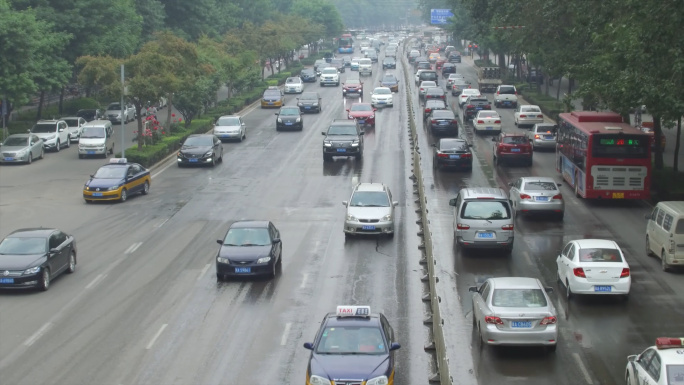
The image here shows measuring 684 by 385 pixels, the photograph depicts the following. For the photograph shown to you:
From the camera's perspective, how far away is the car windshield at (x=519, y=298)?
58.6 ft

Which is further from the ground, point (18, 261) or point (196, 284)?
point (18, 261)

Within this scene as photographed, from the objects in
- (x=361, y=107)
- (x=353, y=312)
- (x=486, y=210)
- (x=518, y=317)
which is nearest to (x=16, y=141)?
(x=361, y=107)

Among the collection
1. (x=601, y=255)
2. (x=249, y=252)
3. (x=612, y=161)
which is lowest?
(x=249, y=252)

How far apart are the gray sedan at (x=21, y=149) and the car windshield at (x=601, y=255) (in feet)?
108

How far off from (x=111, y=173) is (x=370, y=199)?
40.5 ft

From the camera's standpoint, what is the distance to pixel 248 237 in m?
24.8

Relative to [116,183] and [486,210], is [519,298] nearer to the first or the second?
[486,210]

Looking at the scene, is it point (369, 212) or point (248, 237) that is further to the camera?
point (369, 212)

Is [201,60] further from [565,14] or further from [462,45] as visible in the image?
[462,45]

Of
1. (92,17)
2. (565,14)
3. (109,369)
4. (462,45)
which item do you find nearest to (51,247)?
(109,369)

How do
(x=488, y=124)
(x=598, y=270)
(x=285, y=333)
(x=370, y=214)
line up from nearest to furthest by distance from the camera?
(x=285, y=333)
(x=598, y=270)
(x=370, y=214)
(x=488, y=124)

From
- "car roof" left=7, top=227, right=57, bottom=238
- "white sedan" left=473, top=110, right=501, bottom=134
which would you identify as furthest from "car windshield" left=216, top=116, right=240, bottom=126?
"car roof" left=7, top=227, right=57, bottom=238

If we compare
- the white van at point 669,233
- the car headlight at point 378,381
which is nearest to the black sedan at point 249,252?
the car headlight at point 378,381

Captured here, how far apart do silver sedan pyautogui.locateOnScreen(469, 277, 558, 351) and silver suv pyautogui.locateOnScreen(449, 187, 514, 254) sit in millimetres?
7417
